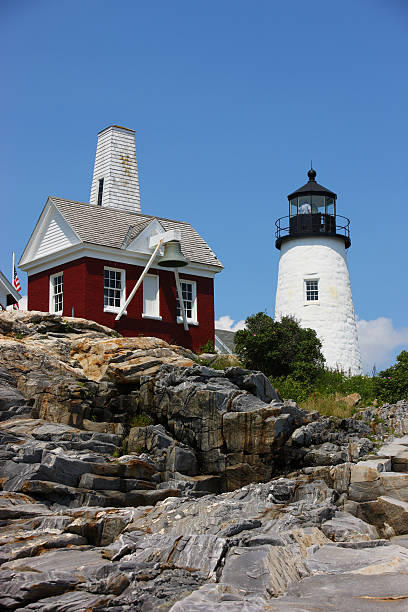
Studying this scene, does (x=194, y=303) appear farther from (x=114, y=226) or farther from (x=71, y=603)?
(x=71, y=603)

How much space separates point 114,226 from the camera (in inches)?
1132

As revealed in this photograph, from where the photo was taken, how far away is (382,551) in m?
10.6

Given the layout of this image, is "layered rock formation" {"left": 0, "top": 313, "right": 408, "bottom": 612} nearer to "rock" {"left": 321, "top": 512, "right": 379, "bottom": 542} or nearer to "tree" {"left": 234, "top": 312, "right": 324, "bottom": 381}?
"rock" {"left": 321, "top": 512, "right": 379, "bottom": 542}

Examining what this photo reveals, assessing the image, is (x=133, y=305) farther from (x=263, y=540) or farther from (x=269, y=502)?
(x=263, y=540)

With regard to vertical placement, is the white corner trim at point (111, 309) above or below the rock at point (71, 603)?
above

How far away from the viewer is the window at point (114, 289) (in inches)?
1069

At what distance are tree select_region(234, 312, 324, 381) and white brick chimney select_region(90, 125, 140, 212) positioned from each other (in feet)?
28.1

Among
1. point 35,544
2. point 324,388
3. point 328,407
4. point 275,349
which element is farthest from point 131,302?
point 35,544

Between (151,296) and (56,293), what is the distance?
3.74 metres

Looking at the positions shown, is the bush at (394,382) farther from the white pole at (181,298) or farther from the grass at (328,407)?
the white pole at (181,298)

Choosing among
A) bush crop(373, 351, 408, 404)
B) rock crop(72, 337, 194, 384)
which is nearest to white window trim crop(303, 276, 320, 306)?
bush crop(373, 351, 408, 404)

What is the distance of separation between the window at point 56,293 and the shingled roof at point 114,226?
2.14 metres

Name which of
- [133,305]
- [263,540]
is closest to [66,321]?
[133,305]

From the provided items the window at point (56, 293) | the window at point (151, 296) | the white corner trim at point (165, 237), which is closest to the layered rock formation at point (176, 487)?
the window at point (151, 296)
